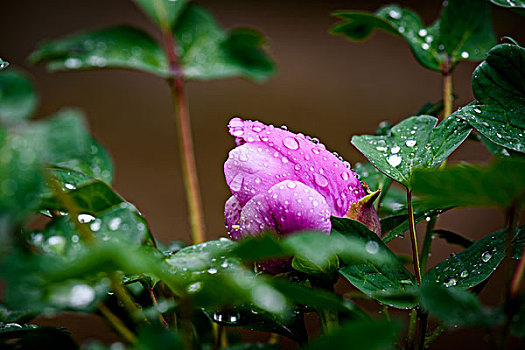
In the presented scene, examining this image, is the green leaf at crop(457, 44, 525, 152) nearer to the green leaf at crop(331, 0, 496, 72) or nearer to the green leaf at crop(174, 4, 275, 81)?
the green leaf at crop(331, 0, 496, 72)

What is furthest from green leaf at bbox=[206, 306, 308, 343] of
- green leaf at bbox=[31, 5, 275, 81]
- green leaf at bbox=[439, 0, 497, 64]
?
green leaf at bbox=[31, 5, 275, 81]

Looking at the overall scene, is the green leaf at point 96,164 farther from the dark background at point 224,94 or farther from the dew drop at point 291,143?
the dark background at point 224,94

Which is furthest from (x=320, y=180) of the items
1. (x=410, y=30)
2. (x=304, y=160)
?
(x=410, y=30)

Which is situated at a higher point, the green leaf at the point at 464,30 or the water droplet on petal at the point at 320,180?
the green leaf at the point at 464,30

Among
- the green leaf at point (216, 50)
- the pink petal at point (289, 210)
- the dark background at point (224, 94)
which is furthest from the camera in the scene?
the dark background at point (224, 94)

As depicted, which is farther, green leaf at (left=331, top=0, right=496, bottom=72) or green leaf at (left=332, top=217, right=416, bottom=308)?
green leaf at (left=331, top=0, right=496, bottom=72)

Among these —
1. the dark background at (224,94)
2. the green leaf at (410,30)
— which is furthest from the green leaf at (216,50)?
the dark background at (224,94)
